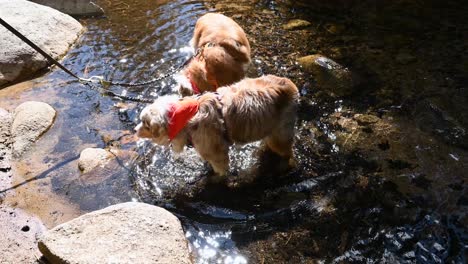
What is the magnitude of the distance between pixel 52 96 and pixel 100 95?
2.93ft

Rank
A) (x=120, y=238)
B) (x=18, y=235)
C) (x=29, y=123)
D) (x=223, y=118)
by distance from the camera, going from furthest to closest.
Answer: (x=29, y=123) → (x=223, y=118) → (x=18, y=235) → (x=120, y=238)

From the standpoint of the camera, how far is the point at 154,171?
5.52 metres

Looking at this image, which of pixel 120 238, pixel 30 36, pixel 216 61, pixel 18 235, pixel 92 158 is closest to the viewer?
pixel 120 238

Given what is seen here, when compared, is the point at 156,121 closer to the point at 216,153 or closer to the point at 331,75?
the point at 216,153

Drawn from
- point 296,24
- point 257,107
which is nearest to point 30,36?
point 296,24

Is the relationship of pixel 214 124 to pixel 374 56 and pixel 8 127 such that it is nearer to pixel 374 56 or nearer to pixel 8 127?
pixel 8 127

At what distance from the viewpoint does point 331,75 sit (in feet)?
22.9

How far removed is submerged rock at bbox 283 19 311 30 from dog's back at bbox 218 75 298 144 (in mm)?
4074

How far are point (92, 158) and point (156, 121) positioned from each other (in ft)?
4.90

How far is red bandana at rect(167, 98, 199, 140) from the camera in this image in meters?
4.67

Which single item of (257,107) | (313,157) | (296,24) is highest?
(257,107)

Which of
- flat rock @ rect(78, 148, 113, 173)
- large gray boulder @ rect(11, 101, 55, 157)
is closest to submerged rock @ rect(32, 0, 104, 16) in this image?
large gray boulder @ rect(11, 101, 55, 157)

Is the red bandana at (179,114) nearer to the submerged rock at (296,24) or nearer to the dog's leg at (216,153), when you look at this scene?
the dog's leg at (216,153)

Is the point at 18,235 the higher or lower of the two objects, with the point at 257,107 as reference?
lower
